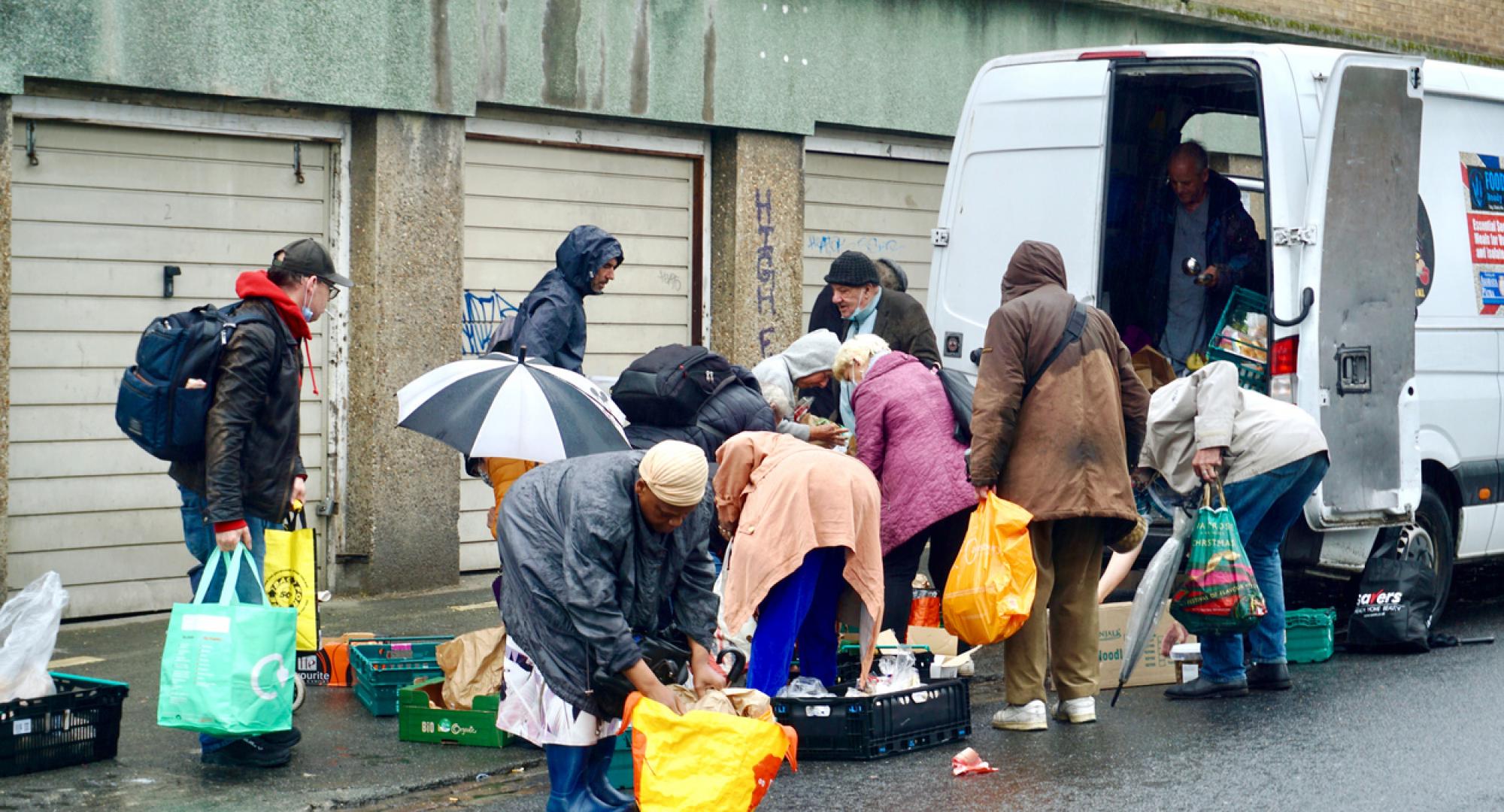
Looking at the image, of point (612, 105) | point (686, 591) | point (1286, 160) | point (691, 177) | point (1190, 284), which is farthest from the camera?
point (691, 177)

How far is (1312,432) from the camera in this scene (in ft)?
24.3

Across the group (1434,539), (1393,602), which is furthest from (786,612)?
(1434,539)

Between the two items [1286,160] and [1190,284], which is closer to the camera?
[1286,160]

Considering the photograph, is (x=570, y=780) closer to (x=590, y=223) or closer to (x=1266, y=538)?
(x=1266, y=538)

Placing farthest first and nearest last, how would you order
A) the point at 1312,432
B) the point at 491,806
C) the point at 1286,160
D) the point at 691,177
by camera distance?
the point at 691,177
the point at 1286,160
the point at 1312,432
the point at 491,806

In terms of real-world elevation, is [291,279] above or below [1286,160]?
below

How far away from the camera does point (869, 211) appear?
40.1ft

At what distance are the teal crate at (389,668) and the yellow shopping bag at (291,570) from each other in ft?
1.14

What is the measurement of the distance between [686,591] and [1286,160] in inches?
157

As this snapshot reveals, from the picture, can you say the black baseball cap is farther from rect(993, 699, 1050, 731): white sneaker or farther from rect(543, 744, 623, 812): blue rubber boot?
rect(993, 699, 1050, 731): white sneaker

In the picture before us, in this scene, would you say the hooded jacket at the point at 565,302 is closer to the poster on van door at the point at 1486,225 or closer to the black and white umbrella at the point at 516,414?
the black and white umbrella at the point at 516,414

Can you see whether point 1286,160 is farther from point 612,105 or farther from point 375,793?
point 375,793

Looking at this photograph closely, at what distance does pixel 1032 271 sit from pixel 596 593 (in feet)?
9.26

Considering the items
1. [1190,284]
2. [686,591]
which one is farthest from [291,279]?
[1190,284]
